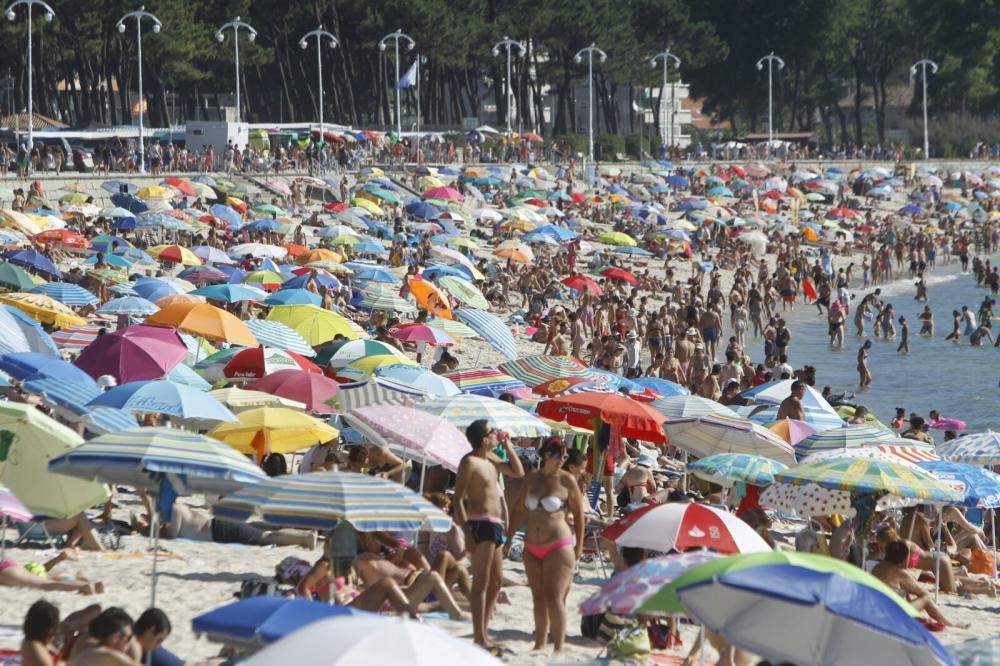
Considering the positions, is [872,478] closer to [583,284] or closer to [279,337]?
[279,337]

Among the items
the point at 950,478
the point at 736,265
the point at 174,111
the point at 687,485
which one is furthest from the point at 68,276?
the point at 174,111

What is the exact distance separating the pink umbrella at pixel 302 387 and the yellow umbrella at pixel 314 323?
13.0 ft

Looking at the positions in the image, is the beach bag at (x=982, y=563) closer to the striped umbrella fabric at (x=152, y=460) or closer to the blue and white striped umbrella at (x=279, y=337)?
the blue and white striped umbrella at (x=279, y=337)

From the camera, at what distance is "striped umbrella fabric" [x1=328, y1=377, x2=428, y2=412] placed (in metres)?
12.4

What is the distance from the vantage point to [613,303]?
2992 centimetres

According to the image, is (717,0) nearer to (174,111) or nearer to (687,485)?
(174,111)

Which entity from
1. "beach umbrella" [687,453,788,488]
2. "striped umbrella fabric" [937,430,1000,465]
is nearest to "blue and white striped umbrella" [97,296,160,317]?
"beach umbrella" [687,453,788,488]

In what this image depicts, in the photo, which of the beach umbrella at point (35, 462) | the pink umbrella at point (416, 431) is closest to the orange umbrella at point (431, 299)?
the pink umbrella at point (416, 431)

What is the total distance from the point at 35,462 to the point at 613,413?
4720mm

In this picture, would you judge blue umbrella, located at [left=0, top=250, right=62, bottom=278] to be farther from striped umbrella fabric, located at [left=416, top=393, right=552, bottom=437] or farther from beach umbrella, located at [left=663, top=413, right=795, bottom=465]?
striped umbrella fabric, located at [left=416, top=393, right=552, bottom=437]

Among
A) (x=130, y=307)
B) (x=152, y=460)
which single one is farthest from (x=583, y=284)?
(x=152, y=460)

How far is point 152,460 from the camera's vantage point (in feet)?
26.1

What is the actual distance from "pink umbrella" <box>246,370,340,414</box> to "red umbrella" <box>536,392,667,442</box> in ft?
5.84

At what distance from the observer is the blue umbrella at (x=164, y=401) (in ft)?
35.4
